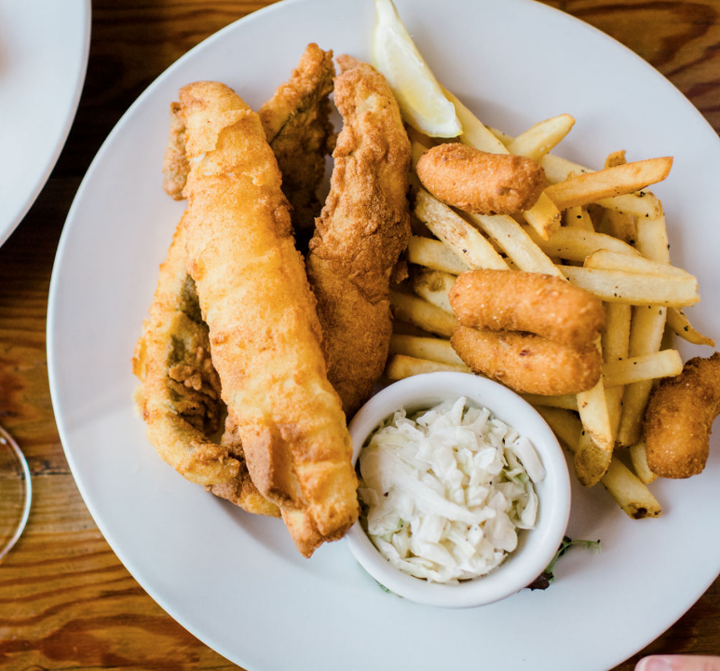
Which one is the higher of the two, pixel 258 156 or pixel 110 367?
pixel 258 156

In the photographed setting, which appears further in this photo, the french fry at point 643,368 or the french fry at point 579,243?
the french fry at point 579,243

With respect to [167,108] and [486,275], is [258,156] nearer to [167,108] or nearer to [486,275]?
[167,108]

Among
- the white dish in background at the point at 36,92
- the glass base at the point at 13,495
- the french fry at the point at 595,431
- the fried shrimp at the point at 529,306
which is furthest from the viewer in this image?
the glass base at the point at 13,495

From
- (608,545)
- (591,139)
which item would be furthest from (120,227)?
(608,545)

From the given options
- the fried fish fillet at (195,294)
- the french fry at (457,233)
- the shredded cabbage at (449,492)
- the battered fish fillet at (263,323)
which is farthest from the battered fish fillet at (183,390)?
the french fry at (457,233)

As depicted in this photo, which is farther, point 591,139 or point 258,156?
point 591,139

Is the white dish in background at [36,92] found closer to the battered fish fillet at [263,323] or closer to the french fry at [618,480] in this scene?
the battered fish fillet at [263,323]

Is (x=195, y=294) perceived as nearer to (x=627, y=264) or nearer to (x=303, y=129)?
(x=303, y=129)
